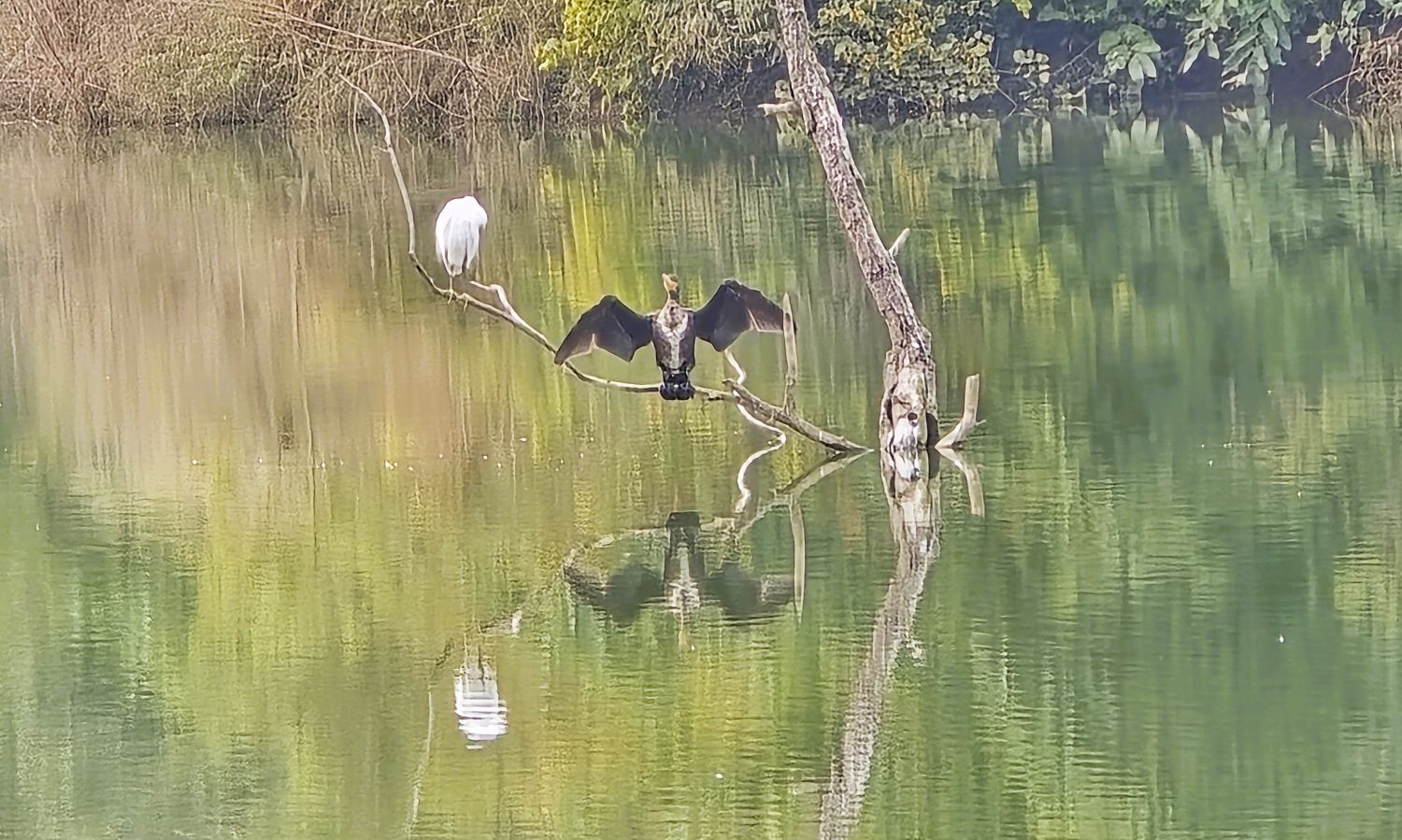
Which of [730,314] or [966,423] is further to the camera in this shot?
[966,423]

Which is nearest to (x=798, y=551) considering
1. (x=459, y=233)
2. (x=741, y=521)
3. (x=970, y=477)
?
(x=741, y=521)

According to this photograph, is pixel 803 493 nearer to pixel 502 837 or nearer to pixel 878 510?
pixel 878 510

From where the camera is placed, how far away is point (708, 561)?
7031mm

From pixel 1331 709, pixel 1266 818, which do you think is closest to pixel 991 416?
pixel 1331 709

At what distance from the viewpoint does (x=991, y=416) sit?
8648 mm

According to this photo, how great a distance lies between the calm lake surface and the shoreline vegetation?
8.64m

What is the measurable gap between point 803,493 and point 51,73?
17647 mm

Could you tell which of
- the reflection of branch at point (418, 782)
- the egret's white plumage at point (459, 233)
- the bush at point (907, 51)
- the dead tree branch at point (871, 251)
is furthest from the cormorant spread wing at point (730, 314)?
the bush at point (907, 51)

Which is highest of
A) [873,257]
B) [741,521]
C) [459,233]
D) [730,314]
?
[459,233]

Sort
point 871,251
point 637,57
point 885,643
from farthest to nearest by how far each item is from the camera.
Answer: point 637,57
point 871,251
point 885,643

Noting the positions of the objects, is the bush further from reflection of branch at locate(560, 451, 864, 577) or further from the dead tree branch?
reflection of branch at locate(560, 451, 864, 577)

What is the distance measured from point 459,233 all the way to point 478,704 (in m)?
3.36

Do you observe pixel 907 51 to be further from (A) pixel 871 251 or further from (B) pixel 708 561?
(B) pixel 708 561

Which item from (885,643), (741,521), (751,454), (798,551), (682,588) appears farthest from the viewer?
(751,454)
